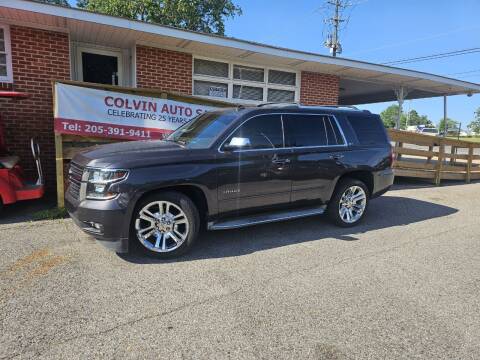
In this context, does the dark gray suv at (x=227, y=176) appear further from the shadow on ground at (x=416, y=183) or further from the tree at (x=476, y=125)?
the tree at (x=476, y=125)

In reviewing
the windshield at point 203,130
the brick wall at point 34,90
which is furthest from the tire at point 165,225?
the brick wall at point 34,90

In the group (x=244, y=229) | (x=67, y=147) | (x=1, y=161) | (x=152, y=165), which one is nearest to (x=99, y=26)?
(x=67, y=147)

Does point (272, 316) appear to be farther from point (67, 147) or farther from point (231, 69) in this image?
point (231, 69)

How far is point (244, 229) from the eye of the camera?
210 inches

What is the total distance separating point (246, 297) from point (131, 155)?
6.65ft

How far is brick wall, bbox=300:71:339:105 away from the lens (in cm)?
1034

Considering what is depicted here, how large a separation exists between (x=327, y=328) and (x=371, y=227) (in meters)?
3.27

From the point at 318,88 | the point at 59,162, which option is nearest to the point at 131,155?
the point at 59,162

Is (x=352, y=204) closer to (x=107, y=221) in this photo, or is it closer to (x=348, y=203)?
(x=348, y=203)

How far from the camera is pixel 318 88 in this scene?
1054cm

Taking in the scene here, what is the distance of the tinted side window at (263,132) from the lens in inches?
181

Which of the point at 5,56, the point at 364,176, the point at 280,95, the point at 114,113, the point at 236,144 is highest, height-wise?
the point at 5,56

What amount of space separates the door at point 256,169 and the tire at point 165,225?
→ 0.48 metres

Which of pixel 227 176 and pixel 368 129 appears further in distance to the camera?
pixel 368 129
